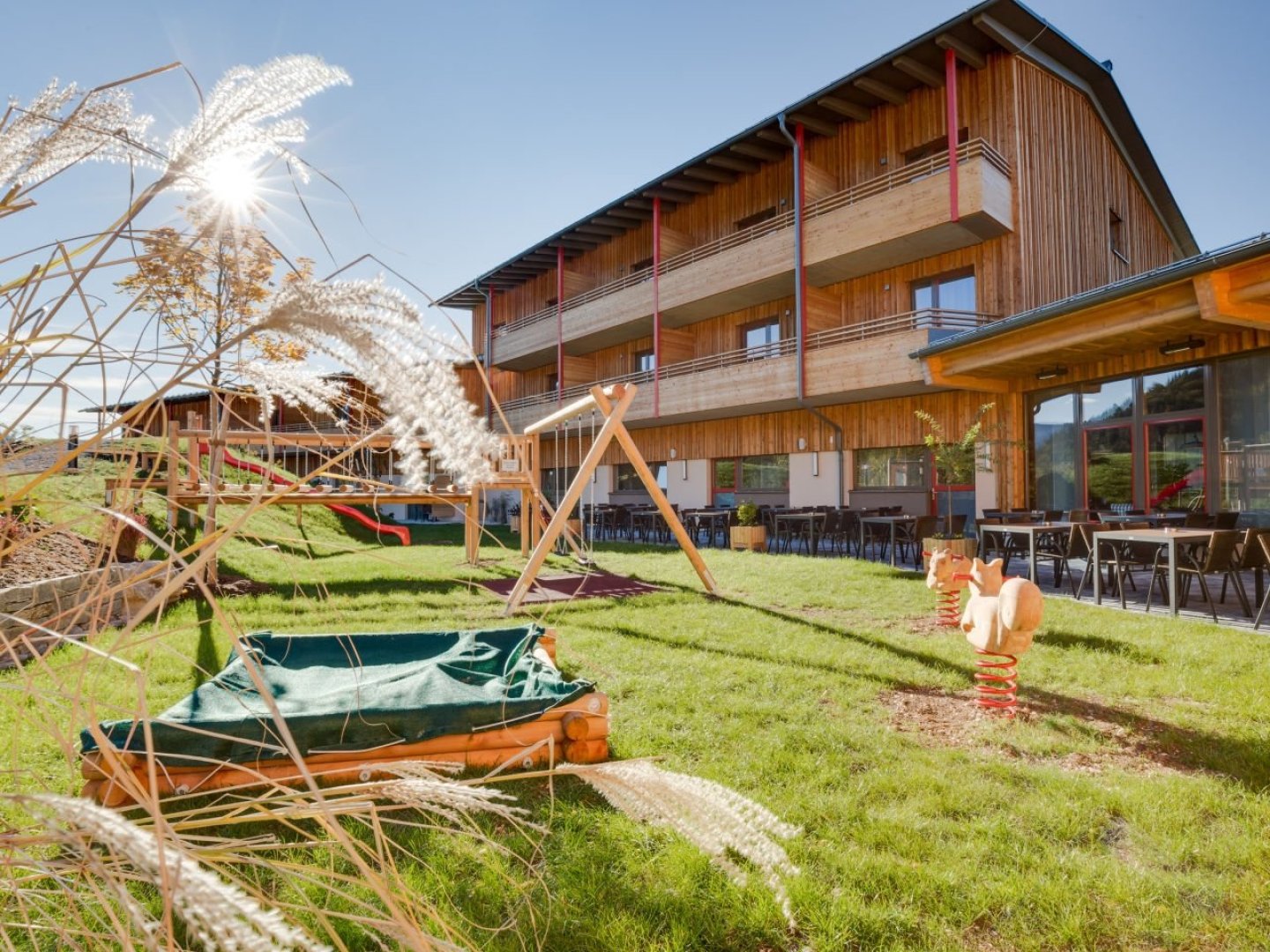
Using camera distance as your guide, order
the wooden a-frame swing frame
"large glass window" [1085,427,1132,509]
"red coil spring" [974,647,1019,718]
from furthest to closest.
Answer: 1. "large glass window" [1085,427,1132,509]
2. the wooden a-frame swing frame
3. "red coil spring" [974,647,1019,718]

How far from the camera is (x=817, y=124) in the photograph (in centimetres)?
1438

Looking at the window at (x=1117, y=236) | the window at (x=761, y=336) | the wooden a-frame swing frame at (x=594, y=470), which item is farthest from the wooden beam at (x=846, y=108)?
the wooden a-frame swing frame at (x=594, y=470)

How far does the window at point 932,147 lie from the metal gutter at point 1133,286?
492cm

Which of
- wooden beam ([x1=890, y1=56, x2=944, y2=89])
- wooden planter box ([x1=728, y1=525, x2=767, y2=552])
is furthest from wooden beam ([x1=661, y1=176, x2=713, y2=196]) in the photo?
wooden planter box ([x1=728, y1=525, x2=767, y2=552])

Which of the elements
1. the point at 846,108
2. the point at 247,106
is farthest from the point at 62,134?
the point at 846,108

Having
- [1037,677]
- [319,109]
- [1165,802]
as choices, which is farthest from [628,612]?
[319,109]

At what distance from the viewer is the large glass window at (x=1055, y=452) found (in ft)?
37.4

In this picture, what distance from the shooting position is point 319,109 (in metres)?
0.99

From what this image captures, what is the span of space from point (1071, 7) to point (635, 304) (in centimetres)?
1050

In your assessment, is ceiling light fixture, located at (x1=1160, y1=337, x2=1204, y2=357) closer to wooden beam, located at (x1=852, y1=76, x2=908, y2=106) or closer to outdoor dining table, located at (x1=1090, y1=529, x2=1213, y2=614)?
outdoor dining table, located at (x1=1090, y1=529, x2=1213, y2=614)

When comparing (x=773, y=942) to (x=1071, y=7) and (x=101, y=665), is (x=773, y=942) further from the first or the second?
(x=1071, y=7)

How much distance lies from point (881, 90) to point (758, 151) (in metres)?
3.09

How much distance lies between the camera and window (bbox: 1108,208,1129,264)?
1548 centimetres

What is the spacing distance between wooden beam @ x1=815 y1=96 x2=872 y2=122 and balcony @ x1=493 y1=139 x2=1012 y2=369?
1543 millimetres
